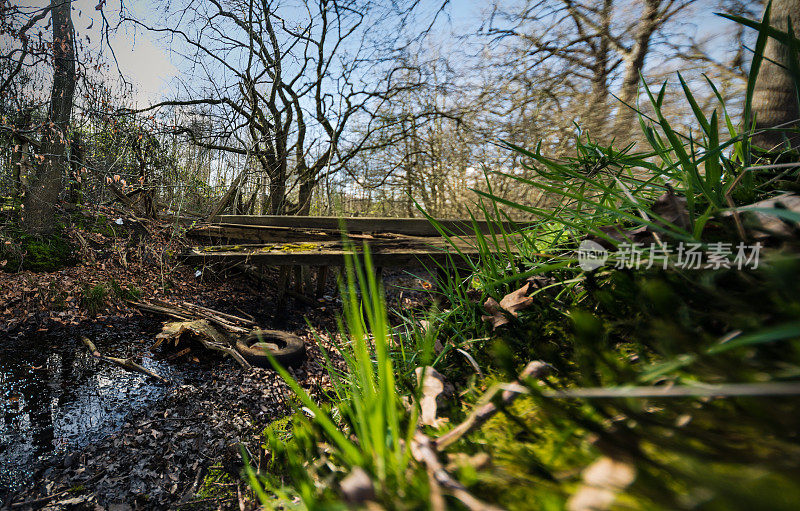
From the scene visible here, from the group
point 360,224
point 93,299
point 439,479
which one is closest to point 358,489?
point 439,479

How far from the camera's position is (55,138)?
7.48m

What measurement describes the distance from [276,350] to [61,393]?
2.06 m

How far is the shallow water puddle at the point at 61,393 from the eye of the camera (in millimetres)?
2721

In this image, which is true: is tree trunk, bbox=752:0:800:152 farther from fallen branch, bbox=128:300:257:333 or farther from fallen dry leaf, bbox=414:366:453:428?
fallen branch, bbox=128:300:257:333

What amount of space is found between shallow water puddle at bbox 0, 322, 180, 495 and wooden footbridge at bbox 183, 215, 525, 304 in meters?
1.51

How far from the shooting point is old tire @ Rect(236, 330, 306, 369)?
422cm

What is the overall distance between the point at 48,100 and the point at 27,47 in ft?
3.80

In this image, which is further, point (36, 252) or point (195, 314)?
point (36, 252)

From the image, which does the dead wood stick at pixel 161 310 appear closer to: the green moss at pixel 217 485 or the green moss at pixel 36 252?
the green moss at pixel 36 252

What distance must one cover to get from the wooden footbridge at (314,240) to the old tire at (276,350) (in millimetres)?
1072


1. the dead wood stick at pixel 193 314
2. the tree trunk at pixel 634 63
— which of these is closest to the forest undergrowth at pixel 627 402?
the tree trunk at pixel 634 63

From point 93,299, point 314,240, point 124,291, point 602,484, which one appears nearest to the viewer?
point 602,484

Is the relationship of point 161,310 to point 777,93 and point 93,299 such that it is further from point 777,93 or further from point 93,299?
point 777,93

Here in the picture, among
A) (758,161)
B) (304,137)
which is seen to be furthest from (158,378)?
(304,137)
